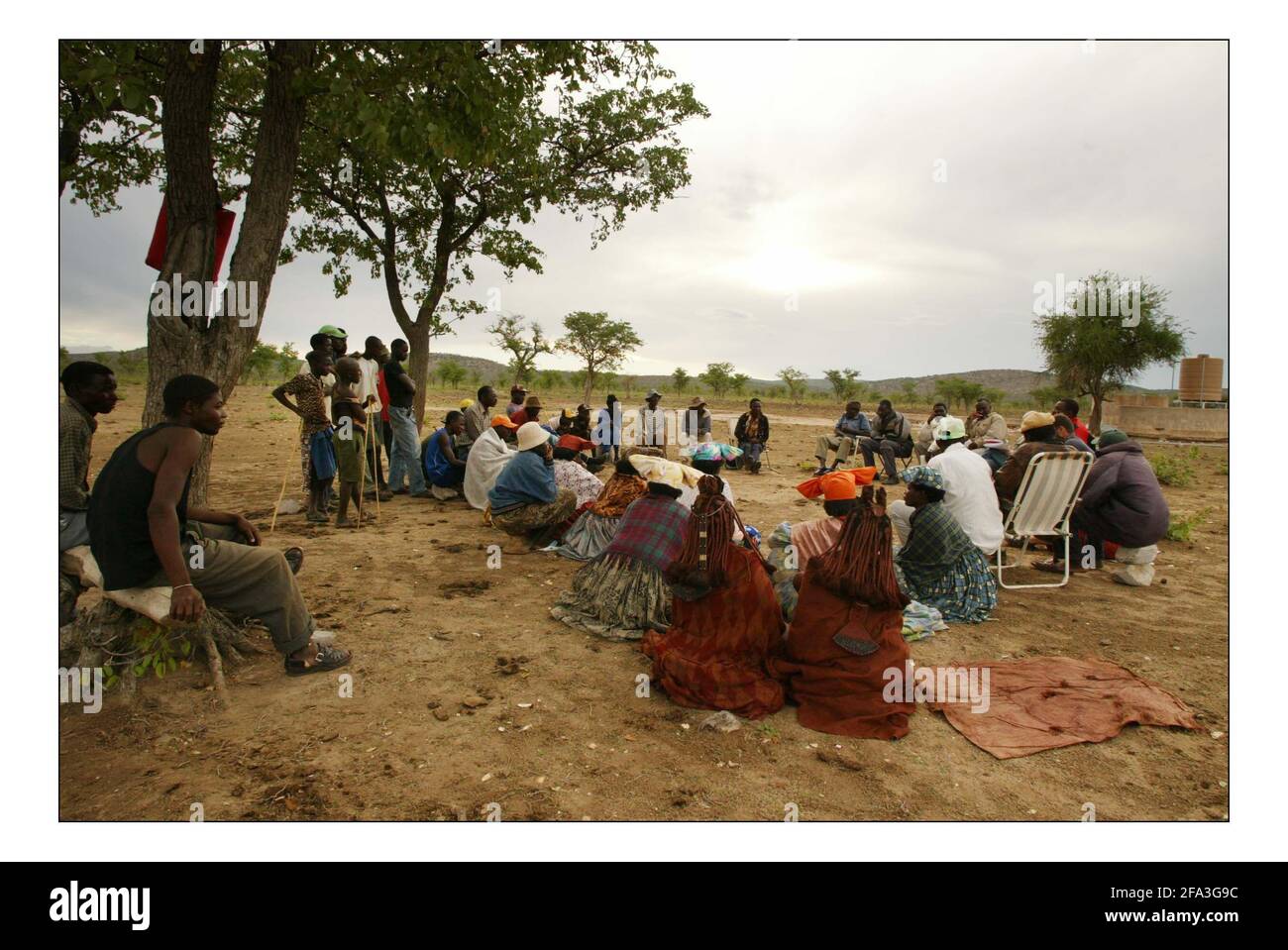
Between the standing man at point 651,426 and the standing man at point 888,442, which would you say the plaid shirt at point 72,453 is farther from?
the standing man at point 888,442

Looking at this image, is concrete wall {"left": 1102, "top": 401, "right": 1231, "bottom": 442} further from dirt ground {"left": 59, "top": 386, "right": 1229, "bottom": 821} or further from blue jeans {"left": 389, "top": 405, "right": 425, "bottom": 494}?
blue jeans {"left": 389, "top": 405, "right": 425, "bottom": 494}

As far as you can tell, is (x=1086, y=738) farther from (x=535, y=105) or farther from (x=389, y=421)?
(x=535, y=105)

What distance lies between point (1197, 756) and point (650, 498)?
3.19 metres

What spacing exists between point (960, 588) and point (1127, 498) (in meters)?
2.25

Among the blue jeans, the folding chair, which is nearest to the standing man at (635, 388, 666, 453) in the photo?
the blue jeans

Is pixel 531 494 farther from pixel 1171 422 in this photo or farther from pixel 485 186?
pixel 1171 422

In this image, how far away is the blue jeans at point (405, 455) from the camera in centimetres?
851

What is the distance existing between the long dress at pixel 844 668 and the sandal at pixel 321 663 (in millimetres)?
2517

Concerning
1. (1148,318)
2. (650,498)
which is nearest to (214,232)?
(650,498)

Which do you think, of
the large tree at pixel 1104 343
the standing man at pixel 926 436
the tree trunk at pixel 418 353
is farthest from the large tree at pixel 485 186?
the large tree at pixel 1104 343

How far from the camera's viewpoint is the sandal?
3.69 meters

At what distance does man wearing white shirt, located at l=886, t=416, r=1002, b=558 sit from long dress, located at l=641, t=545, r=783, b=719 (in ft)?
7.00

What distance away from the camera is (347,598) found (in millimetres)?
4891

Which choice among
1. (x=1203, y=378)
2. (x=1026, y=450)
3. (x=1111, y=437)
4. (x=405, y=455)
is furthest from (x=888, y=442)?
(x=1203, y=378)
